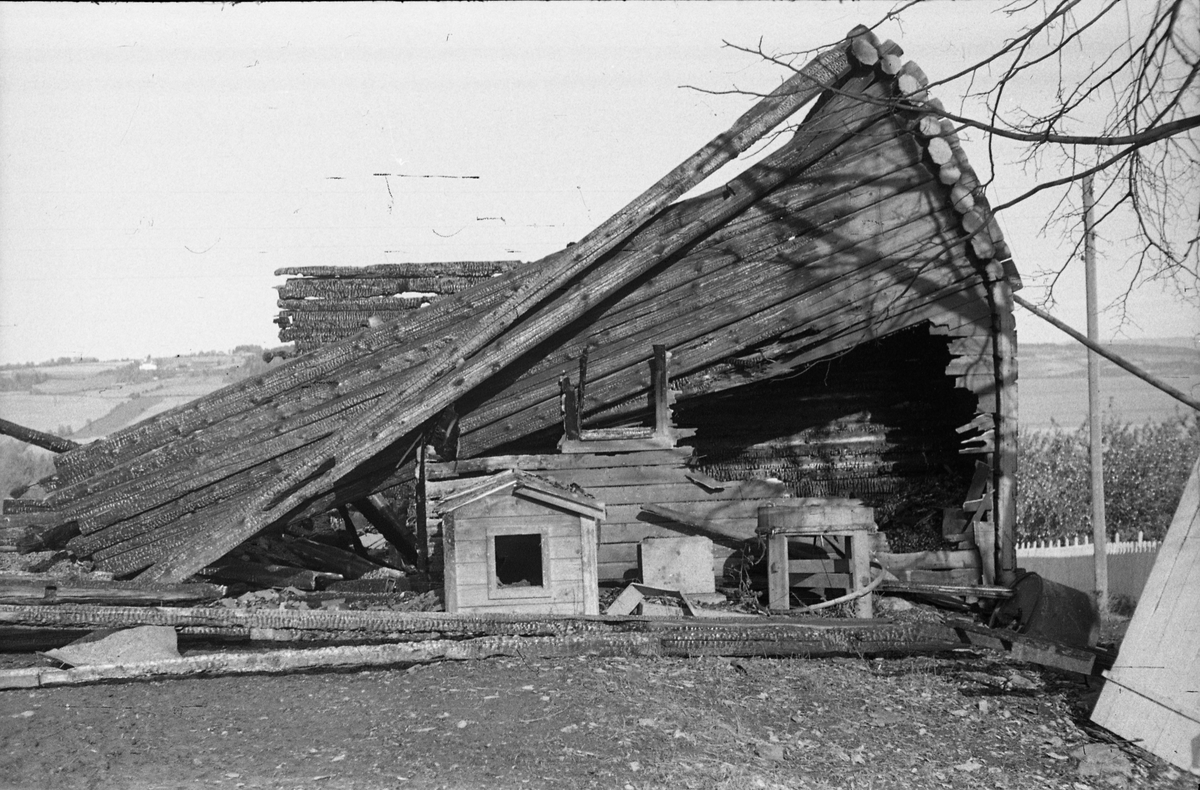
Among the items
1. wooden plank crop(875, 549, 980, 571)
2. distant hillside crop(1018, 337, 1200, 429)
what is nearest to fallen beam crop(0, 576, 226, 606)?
wooden plank crop(875, 549, 980, 571)

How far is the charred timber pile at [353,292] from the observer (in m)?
15.3

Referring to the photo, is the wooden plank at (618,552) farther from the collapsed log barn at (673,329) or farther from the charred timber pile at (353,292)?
the charred timber pile at (353,292)

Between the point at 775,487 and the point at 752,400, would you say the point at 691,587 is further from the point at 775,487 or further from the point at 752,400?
the point at 752,400

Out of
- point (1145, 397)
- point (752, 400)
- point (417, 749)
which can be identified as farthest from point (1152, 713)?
point (1145, 397)

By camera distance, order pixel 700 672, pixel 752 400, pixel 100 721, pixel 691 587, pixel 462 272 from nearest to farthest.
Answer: pixel 100 721
pixel 700 672
pixel 691 587
pixel 752 400
pixel 462 272

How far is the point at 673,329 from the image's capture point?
37.6 feet

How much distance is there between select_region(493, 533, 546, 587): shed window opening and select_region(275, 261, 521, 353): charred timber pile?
5257 millimetres

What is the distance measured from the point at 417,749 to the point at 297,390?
6.43 m

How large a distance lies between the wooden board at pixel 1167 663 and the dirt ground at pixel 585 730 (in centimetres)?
15

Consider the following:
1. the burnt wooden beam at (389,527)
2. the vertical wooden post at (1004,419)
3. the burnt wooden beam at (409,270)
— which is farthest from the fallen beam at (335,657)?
the burnt wooden beam at (409,270)

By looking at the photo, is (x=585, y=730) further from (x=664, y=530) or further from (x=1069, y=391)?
(x=1069, y=391)

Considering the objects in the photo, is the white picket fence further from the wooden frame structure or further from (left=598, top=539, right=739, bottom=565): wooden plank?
the wooden frame structure

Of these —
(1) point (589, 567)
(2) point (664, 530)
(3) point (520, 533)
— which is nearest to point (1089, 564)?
(2) point (664, 530)

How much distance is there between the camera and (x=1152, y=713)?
6.48 metres
